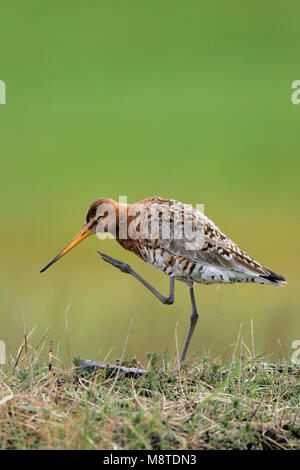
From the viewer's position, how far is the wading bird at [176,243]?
6.65 meters

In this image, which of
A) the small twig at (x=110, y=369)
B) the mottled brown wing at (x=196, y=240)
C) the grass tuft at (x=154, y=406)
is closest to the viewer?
the grass tuft at (x=154, y=406)

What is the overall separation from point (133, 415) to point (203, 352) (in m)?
1.57

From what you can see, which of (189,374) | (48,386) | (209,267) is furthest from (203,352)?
(48,386)

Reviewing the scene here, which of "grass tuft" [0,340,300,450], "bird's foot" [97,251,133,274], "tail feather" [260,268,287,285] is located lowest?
"grass tuft" [0,340,300,450]

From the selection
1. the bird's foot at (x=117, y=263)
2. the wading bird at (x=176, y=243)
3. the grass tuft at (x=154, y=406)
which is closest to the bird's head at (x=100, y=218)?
the wading bird at (x=176, y=243)

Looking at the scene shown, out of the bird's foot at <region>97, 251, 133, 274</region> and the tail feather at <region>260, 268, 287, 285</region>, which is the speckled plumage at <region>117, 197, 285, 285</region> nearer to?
the tail feather at <region>260, 268, 287, 285</region>

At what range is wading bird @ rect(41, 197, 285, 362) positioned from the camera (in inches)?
262

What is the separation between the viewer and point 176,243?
21.7ft

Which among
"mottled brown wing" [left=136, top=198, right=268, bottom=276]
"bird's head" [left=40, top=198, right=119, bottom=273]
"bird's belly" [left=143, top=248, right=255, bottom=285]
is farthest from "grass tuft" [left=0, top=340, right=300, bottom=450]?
"bird's head" [left=40, top=198, right=119, bottom=273]

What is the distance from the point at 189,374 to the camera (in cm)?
565

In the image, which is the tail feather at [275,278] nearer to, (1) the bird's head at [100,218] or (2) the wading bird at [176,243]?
(2) the wading bird at [176,243]

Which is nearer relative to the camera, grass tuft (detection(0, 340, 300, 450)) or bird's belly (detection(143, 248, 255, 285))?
grass tuft (detection(0, 340, 300, 450))

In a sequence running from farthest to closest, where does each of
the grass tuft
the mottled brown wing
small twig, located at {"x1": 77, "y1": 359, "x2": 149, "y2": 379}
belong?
1. the mottled brown wing
2. small twig, located at {"x1": 77, "y1": 359, "x2": 149, "y2": 379}
3. the grass tuft
